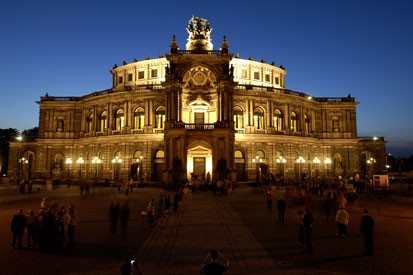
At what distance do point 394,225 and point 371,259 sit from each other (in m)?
8.57

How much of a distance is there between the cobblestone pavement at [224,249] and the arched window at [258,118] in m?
34.4

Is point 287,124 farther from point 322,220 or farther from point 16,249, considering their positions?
point 16,249

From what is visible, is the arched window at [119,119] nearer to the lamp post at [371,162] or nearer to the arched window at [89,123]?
the arched window at [89,123]

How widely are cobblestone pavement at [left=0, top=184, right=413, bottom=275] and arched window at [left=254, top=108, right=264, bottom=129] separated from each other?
3439 centimetres

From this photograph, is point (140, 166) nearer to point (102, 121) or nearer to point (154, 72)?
point (102, 121)

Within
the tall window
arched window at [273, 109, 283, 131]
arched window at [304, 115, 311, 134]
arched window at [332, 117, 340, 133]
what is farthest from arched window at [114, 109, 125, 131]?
arched window at [332, 117, 340, 133]

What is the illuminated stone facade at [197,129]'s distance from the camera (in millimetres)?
46125

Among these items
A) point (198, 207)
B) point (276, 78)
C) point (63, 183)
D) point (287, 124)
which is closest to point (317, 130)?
point (287, 124)

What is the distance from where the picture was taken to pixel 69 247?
13445 mm

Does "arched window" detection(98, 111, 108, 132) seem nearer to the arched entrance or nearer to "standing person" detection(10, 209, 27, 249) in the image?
the arched entrance

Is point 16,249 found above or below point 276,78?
below

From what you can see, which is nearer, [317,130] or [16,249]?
[16,249]

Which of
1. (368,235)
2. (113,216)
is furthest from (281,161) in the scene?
(113,216)

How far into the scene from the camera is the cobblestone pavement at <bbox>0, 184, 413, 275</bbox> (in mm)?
10797
